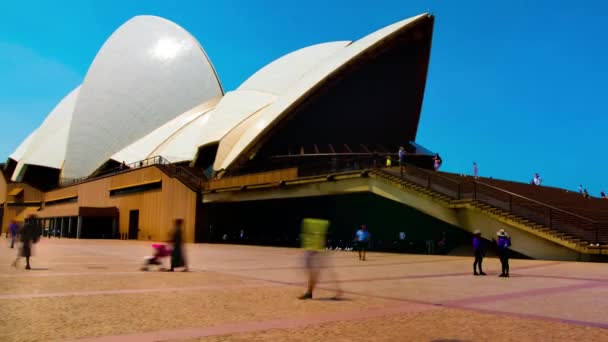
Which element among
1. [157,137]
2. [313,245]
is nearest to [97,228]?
[157,137]

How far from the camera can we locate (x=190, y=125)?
4194 centimetres

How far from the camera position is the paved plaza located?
4.55 metres

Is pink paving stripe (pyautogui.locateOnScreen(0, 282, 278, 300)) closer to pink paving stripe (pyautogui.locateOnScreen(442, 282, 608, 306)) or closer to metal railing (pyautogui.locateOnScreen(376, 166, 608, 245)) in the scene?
pink paving stripe (pyautogui.locateOnScreen(442, 282, 608, 306))

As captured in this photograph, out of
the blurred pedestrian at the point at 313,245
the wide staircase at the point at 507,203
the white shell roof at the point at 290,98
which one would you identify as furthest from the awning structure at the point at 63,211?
the blurred pedestrian at the point at 313,245

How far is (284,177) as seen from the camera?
24.4m

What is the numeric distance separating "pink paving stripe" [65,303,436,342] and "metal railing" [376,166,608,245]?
442 inches

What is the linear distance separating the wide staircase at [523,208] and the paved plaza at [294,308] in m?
5.13

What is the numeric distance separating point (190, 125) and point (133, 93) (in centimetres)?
895

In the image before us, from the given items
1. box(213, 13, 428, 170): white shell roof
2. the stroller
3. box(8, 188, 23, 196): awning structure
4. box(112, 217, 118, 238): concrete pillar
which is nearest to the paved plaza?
the stroller

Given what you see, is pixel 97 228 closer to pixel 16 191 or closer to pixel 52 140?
pixel 52 140

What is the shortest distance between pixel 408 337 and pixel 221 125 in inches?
1218

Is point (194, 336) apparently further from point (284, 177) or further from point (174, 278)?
point (284, 177)

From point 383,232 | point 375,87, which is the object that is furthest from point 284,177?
point 375,87

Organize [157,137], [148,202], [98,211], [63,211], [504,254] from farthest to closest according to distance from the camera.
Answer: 1. [157,137]
2. [63,211]
3. [98,211]
4. [148,202]
5. [504,254]
